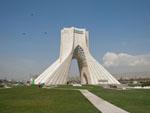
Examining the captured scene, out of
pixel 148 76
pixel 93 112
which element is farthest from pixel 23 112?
pixel 148 76

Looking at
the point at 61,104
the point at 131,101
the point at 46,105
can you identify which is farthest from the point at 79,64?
the point at 46,105

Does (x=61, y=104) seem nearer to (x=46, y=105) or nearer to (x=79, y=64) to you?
(x=46, y=105)

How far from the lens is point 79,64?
62.8 meters

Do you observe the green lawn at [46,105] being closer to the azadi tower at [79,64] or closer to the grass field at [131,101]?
the grass field at [131,101]

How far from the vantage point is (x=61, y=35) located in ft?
203

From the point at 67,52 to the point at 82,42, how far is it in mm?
5140

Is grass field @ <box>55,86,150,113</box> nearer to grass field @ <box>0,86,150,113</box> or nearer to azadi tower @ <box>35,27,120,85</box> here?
grass field @ <box>0,86,150,113</box>

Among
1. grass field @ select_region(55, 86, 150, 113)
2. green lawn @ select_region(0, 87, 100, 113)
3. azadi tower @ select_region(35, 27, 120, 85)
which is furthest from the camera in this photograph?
azadi tower @ select_region(35, 27, 120, 85)

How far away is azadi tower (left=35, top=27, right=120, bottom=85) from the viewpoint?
5338 centimetres

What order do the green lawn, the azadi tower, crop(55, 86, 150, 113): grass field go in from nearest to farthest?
the green lawn, crop(55, 86, 150, 113): grass field, the azadi tower

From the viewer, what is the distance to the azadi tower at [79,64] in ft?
175

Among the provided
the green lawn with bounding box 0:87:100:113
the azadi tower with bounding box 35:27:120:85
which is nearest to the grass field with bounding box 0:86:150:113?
the green lawn with bounding box 0:87:100:113

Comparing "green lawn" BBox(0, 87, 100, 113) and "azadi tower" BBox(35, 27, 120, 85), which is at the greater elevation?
"azadi tower" BBox(35, 27, 120, 85)

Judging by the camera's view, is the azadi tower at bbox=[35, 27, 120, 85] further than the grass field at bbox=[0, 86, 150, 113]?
Yes
